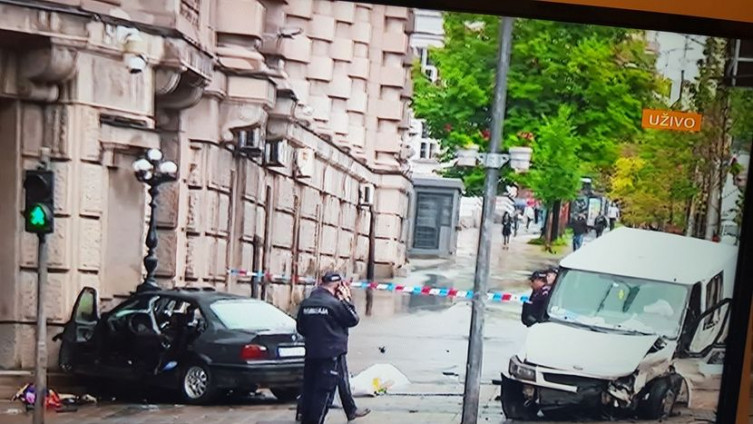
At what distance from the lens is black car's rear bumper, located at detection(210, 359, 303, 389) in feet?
7.88

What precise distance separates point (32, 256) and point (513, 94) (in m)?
1.47

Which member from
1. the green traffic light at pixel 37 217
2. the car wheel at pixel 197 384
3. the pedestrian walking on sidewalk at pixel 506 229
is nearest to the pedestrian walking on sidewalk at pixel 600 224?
the pedestrian walking on sidewalk at pixel 506 229

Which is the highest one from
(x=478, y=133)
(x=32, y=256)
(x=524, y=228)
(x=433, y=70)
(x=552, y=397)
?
(x=433, y=70)

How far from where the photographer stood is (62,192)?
2264 mm

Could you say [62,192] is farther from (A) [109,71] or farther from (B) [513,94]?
(B) [513,94]

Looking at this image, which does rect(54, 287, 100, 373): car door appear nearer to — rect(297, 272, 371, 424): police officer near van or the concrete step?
the concrete step

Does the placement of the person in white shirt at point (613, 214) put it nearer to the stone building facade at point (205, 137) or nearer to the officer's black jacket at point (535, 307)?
the officer's black jacket at point (535, 307)

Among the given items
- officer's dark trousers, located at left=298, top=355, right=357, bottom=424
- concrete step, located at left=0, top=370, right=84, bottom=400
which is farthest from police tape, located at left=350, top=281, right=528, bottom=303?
concrete step, located at left=0, top=370, right=84, bottom=400

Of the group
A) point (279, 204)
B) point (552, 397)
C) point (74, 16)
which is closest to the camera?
point (74, 16)

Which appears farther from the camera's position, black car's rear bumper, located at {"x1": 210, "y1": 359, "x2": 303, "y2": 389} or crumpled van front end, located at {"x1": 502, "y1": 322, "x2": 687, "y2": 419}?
crumpled van front end, located at {"x1": 502, "y1": 322, "x2": 687, "y2": 419}

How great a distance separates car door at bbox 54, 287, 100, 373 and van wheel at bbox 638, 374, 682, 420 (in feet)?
5.64

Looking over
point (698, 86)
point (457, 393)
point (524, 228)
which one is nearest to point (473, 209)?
point (524, 228)

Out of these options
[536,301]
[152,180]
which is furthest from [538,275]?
[152,180]

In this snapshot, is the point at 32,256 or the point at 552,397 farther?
the point at 552,397
